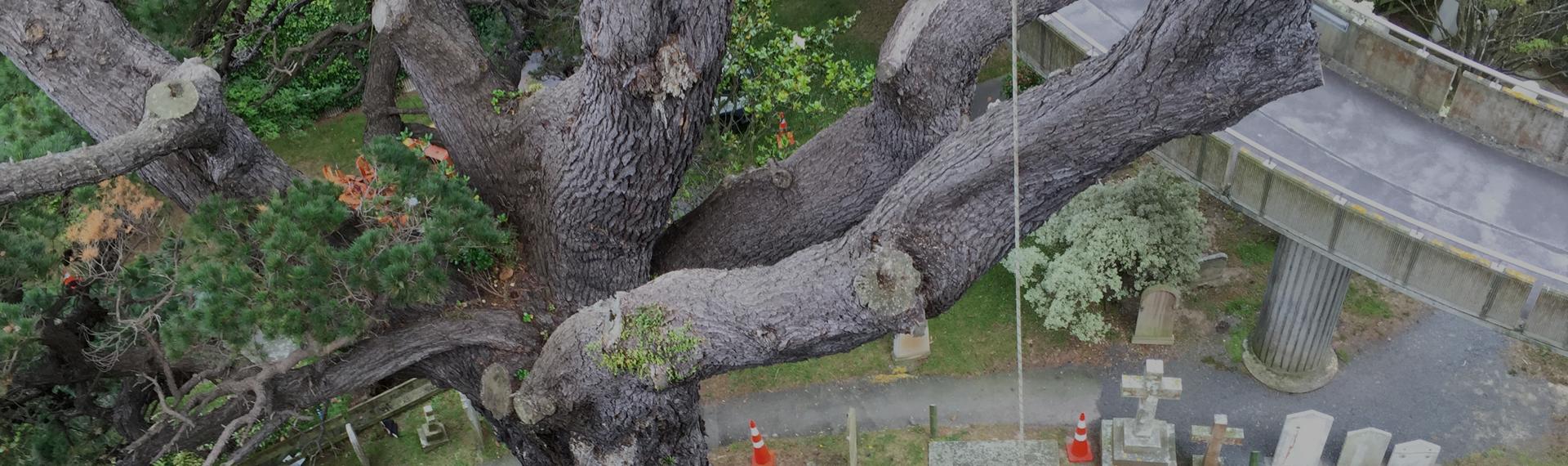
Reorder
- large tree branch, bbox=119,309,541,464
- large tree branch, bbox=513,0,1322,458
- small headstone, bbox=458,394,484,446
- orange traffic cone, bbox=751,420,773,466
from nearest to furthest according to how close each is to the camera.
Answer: large tree branch, bbox=513,0,1322,458
large tree branch, bbox=119,309,541,464
orange traffic cone, bbox=751,420,773,466
small headstone, bbox=458,394,484,446

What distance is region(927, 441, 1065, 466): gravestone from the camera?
1191 cm

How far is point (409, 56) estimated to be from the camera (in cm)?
798

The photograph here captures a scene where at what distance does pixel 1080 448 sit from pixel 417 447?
720cm

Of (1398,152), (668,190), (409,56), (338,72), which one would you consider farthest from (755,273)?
(338,72)

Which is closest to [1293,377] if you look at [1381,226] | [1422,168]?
[1422,168]

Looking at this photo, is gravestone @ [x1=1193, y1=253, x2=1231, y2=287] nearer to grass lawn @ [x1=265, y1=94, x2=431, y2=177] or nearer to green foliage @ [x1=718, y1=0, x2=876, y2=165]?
green foliage @ [x1=718, y1=0, x2=876, y2=165]

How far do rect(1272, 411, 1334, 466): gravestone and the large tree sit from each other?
5609mm

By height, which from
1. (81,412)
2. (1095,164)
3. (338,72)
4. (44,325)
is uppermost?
(1095,164)

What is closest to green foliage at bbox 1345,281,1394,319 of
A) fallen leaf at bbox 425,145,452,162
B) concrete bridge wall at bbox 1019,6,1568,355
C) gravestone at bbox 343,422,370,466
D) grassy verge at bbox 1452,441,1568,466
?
grassy verge at bbox 1452,441,1568,466

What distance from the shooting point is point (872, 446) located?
495 inches

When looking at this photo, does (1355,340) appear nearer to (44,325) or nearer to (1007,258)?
(1007,258)

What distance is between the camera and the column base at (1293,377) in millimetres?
12789

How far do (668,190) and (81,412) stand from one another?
483 cm

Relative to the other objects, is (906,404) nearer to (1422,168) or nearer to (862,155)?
(862,155)
